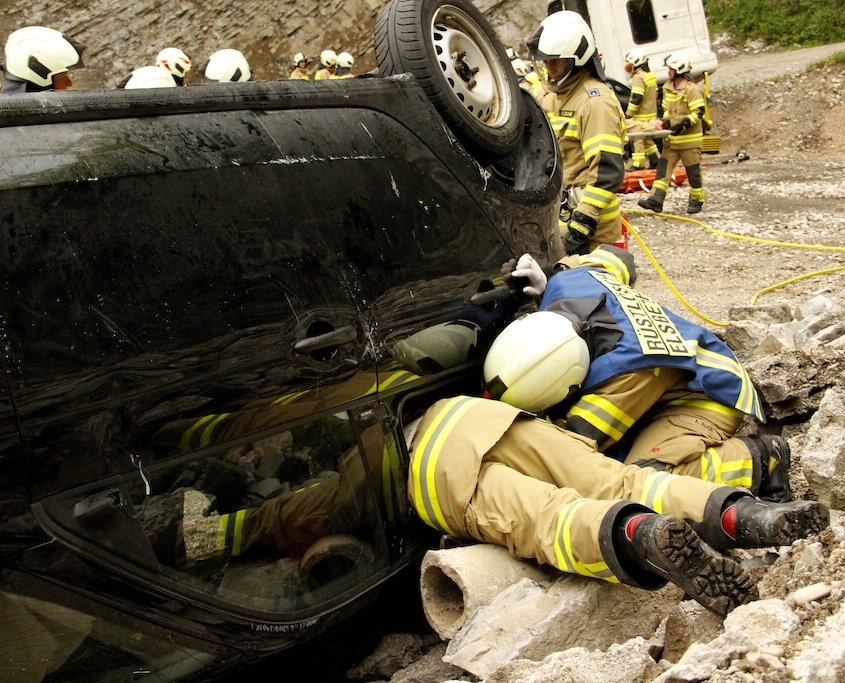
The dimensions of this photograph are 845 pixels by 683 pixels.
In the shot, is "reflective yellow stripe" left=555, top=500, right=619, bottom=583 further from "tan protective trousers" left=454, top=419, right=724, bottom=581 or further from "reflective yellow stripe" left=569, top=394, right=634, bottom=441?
"reflective yellow stripe" left=569, top=394, right=634, bottom=441

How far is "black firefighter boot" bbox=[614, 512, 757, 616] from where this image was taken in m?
2.22

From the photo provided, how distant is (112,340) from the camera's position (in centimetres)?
204

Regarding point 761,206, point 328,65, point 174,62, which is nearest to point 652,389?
point 174,62

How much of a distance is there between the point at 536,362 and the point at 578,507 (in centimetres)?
55

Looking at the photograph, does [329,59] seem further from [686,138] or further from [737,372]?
[737,372]

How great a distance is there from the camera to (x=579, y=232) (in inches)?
216

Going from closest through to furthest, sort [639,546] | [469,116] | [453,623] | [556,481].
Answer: [639,546], [453,623], [556,481], [469,116]

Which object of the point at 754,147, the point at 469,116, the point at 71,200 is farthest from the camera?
the point at 754,147

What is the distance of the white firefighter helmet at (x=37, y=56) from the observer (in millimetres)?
5246

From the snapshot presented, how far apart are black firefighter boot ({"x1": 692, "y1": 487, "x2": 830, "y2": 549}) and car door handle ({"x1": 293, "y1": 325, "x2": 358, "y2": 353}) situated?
3.42 feet

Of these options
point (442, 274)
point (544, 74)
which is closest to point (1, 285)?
point (442, 274)

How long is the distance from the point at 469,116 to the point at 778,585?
5.32 ft

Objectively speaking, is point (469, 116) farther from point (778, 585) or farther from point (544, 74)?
point (544, 74)

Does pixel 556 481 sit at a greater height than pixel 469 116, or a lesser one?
lesser
